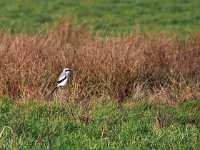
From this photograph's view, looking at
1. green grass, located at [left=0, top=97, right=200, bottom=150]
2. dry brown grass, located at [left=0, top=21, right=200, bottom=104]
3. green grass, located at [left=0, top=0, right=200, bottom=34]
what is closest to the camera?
green grass, located at [left=0, top=97, right=200, bottom=150]

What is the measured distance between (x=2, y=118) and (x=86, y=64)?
204 cm

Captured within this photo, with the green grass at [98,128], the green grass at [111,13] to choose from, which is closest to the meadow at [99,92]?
the green grass at [98,128]

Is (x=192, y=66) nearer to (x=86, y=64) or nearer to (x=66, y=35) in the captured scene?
(x=86, y=64)

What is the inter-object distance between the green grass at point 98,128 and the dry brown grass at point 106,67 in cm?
41

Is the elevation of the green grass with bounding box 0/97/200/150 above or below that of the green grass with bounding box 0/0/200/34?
above

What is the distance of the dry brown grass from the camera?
Answer: 787cm

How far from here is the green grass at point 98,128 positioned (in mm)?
6004

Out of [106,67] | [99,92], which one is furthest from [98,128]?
[106,67]

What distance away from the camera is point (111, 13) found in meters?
18.1

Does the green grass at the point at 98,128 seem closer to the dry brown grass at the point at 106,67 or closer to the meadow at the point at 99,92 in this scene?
the meadow at the point at 99,92

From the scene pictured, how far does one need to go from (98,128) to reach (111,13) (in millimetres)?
11895

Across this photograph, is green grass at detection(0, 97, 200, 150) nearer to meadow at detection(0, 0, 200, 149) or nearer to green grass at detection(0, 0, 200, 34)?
meadow at detection(0, 0, 200, 149)

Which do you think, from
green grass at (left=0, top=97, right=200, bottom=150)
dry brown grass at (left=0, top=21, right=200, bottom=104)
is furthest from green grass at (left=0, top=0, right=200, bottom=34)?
green grass at (left=0, top=97, right=200, bottom=150)

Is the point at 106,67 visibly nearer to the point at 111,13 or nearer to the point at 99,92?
the point at 99,92
